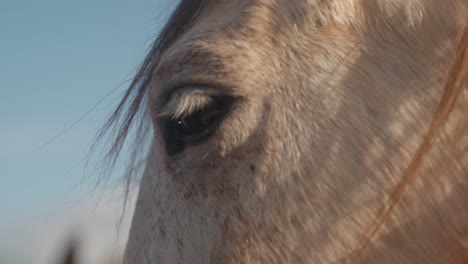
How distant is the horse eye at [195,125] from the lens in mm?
1397

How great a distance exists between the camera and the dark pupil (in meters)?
1.41

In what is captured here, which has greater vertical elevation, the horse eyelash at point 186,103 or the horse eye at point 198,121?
the horse eyelash at point 186,103

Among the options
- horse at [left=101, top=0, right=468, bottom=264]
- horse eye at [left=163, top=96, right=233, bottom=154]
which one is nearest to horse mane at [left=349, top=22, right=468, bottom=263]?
horse at [left=101, top=0, right=468, bottom=264]

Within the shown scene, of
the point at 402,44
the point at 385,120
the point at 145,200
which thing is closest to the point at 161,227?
the point at 145,200

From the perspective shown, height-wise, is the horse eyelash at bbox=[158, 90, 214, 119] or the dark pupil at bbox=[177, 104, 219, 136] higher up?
the horse eyelash at bbox=[158, 90, 214, 119]

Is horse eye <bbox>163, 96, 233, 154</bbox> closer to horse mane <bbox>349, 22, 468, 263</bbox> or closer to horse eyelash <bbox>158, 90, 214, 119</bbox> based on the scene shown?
horse eyelash <bbox>158, 90, 214, 119</bbox>

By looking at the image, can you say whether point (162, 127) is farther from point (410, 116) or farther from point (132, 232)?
point (410, 116)

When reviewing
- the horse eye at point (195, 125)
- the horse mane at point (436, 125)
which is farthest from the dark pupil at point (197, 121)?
the horse mane at point (436, 125)

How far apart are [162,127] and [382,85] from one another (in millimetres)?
474

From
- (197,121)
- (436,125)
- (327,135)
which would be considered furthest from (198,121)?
(436,125)

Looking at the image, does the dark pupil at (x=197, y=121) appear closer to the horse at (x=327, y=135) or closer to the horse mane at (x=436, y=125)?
the horse at (x=327, y=135)

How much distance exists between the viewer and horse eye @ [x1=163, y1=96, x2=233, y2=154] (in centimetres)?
140

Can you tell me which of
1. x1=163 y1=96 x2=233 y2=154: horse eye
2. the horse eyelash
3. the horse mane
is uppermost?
the horse eyelash

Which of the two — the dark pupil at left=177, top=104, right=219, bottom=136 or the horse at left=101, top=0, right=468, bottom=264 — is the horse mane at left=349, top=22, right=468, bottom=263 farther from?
the dark pupil at left=177, top=104, right=219, bottom=136
